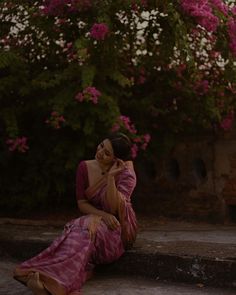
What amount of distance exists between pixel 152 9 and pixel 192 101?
1.49 m

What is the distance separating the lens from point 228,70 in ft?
21.0

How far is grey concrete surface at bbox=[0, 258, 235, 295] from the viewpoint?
159 inches

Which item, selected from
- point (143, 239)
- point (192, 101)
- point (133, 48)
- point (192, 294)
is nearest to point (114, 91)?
point (133, 48)

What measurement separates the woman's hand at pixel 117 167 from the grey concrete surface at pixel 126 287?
33.0 inches

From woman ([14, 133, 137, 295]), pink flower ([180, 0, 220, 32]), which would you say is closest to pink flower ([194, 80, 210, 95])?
pink flower ([180, 0, 220, 32])

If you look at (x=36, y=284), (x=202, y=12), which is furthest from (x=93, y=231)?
(x=202, y=12)

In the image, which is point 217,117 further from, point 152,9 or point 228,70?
point 152,9

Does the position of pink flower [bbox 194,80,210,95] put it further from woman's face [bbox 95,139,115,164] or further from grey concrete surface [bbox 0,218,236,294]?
woman's face [bbox 95,139,115,164]

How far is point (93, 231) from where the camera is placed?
4.16 meters

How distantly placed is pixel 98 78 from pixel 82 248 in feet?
8.10

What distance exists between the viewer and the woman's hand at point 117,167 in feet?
14.0

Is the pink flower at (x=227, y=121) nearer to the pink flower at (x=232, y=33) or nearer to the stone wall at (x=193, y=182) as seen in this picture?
the stone wall at (x=193, y=182)

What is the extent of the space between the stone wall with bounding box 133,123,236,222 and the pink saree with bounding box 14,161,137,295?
2745mm

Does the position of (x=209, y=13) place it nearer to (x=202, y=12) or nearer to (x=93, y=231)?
(x=202, y=12)
